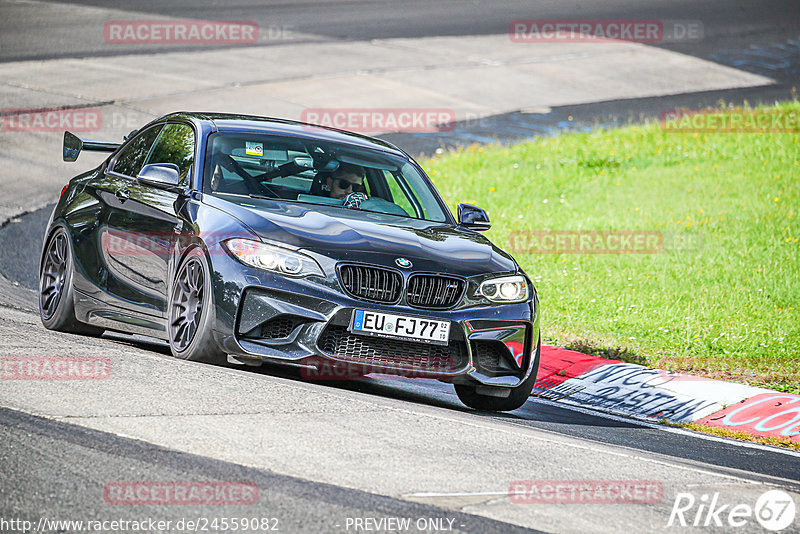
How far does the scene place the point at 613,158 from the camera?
20984 mm

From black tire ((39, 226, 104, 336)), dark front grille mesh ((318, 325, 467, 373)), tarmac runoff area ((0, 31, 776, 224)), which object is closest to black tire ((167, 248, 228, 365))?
dark front grille mesh ((318, 325, 467, 373))

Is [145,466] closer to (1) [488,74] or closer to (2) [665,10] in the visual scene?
(1) [488,74]

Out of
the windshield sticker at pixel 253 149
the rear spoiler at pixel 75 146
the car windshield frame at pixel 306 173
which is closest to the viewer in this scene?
the car windshield frame at pixel 306 173

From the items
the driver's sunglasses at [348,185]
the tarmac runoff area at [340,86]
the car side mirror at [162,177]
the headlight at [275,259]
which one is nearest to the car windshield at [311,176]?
the driver's sunglasses at [348,185]

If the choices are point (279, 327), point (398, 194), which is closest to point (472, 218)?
point (398, 194)

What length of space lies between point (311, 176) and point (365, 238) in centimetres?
112

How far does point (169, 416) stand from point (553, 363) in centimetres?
512

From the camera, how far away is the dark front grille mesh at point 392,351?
6922 mm

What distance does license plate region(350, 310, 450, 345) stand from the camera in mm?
6906

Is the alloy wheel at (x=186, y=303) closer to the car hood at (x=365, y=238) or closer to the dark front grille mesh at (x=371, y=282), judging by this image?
the car hood at (x=365, y=238)

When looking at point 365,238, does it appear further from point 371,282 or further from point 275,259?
point 275,259

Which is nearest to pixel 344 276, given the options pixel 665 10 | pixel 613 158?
pixel 613 158

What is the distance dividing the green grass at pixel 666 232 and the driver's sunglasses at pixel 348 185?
338 cm

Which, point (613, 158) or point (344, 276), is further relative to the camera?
point (613, 158)
